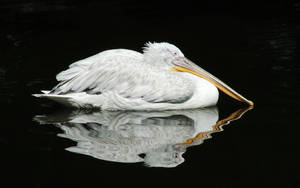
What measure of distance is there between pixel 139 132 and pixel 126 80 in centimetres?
95

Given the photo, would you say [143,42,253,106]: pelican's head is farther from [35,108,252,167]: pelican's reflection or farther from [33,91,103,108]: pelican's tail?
[33,91,103,108]: pelican's tail

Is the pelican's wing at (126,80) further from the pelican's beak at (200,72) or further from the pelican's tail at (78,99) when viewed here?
the pelican's beak at (200,72)

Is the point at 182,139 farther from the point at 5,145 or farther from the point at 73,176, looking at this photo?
the point at 5,145

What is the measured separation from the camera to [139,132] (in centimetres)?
571

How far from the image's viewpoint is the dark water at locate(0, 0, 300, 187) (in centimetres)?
466

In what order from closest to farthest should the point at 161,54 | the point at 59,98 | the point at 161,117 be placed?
the point at 161,117
the point at 59,98
the point at 161,54

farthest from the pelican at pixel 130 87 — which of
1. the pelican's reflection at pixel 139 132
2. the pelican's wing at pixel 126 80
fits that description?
the pelican's reflection at pixel 139 132

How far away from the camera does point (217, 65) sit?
801 centimetres

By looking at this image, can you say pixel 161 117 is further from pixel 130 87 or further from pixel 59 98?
pixel 59 98

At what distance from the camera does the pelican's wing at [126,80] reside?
21.1 feet

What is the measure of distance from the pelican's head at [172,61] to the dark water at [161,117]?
0.31m

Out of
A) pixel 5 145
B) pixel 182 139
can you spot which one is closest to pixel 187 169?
pixel 182 139

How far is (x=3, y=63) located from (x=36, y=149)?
3403 mm

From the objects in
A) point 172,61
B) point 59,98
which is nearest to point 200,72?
point 172,61
